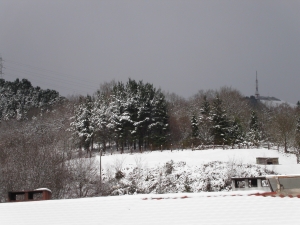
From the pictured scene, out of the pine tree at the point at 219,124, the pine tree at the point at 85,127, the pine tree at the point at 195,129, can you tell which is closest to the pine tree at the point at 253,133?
the pine tree at the point at 219,124

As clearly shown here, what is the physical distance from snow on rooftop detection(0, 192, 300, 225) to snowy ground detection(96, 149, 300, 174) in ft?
83.5

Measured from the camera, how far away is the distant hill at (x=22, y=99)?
265 ft

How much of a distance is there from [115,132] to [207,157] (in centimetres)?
1821

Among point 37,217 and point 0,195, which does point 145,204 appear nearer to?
point 37,217

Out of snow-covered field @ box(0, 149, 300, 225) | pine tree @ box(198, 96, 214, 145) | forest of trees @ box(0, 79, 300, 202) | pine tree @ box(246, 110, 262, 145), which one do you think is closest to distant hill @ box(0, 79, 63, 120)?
forest of trees @ box(0, 79, 300, 202)

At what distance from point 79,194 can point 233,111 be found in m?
38.8

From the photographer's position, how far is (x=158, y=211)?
28.7 feet

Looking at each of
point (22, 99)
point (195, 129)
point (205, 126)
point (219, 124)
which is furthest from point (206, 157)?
point (22, 99)

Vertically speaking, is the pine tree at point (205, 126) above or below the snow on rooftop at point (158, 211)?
above

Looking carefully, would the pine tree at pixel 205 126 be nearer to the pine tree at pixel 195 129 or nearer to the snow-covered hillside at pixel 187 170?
the pine tree at pixel 195 129

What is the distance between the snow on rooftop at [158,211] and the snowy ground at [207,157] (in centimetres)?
2546

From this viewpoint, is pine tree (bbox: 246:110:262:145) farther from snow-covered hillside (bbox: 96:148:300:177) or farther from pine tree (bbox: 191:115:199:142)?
pine tree (bbox: 191:115:199:142)

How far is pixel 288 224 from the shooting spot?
693cm

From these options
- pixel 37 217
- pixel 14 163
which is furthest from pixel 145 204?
pixel 14 163
